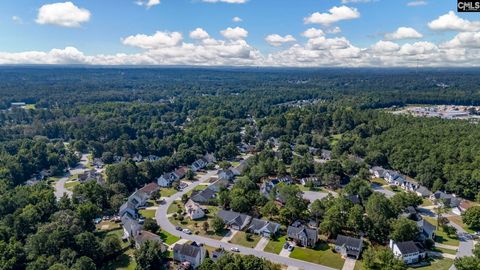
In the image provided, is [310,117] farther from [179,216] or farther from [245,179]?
[179,216]

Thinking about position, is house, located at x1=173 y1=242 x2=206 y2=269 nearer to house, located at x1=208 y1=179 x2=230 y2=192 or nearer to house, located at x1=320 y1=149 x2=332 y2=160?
house, located at x1=208 y1=179 x2=230 y2=192

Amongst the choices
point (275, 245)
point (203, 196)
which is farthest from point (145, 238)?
point (203, 196)

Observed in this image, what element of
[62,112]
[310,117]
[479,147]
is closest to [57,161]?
[62,112]

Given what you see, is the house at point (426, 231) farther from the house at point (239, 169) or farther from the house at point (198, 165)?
the house at point (198, 165)

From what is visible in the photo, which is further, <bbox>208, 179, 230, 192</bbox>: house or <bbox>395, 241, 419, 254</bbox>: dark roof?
<bbox>208, 179, 230, 192</bbox>: house

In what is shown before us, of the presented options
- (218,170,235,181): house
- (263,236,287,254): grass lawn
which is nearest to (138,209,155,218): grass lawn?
(218,170,235,181): house

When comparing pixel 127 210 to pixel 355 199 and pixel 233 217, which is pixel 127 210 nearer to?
pixel 233 217
